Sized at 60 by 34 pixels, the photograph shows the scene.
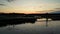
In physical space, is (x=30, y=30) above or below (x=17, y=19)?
above

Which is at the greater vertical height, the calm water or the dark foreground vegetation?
the calm water

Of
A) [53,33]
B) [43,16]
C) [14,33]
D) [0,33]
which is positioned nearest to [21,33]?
[14,33]

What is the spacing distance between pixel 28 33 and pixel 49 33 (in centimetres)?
228

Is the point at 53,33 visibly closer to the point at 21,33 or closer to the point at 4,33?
the point at 21,33

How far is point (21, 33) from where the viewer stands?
19266 mm

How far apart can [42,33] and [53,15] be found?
1309 inches

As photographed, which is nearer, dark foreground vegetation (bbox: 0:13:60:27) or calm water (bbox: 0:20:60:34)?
calm water (bbox: 0:20:60:34)

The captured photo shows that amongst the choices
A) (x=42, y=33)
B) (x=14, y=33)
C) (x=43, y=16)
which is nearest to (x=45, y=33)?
(x=42, y=33)

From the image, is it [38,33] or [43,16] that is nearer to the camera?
[38,33]

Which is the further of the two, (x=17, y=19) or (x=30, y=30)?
(x=17, y=19)

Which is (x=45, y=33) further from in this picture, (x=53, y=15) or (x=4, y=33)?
(x=53, y=15)

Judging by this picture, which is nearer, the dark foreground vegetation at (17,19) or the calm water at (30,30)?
the calm water at (30,30)

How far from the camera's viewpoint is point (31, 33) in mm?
19422

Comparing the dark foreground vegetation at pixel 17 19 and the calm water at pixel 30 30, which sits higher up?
the calm water at pixel 30 30
